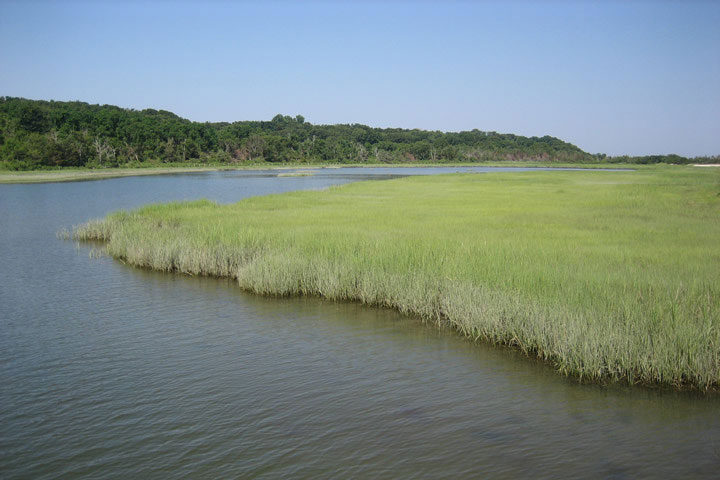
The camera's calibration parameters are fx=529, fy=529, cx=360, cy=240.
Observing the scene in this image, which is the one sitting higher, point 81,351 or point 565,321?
point 565,321

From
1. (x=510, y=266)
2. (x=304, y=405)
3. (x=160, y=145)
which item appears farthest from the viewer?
(x=160, y=145)

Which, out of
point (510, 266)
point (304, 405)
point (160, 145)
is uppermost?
point (160, 145)

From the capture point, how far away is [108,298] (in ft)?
45.8

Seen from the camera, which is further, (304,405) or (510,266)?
(510,266)

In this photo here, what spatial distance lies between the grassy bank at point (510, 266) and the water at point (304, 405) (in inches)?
24.3

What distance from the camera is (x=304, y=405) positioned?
8070 millimetres

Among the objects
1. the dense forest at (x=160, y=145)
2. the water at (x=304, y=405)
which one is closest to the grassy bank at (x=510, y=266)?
the water at (x=304, y=405)

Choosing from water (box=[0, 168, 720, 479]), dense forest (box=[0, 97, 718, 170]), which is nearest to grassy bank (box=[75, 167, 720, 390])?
water (box=[0, 168, 720, 479])

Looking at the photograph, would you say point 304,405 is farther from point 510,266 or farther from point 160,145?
point 160,145

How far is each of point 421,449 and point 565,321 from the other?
13.4ft

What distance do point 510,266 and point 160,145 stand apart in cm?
11510

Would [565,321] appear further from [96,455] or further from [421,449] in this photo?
[96,455]

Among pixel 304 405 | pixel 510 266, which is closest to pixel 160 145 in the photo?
pixel 510 266

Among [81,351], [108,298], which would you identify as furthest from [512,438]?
[108,298]
